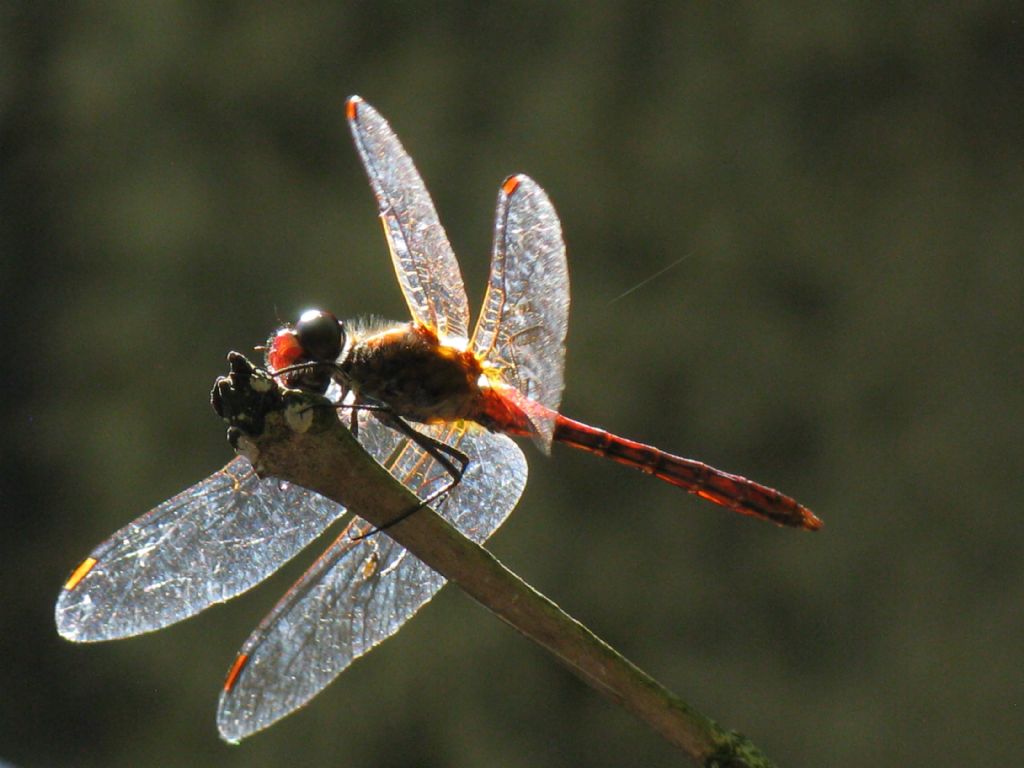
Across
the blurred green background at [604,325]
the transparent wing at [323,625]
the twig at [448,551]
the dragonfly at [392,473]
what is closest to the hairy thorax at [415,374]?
the dragonfly at [392,473]

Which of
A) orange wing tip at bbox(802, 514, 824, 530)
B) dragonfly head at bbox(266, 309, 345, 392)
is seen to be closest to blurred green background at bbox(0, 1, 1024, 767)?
orange wing tip at bbox(802, 514, 824, 530)

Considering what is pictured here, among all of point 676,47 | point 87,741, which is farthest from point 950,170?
point 87,741

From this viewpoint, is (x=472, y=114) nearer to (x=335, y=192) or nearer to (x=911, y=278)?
(x=335, y=192)

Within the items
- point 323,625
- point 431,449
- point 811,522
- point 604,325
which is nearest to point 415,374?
point 431,449

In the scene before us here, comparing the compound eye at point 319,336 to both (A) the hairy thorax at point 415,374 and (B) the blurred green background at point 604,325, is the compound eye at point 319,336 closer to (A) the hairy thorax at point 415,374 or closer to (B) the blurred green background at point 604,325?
(A) the hairy thorax at point 415,374

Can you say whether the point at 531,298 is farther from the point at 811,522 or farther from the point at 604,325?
the point at 604,325
